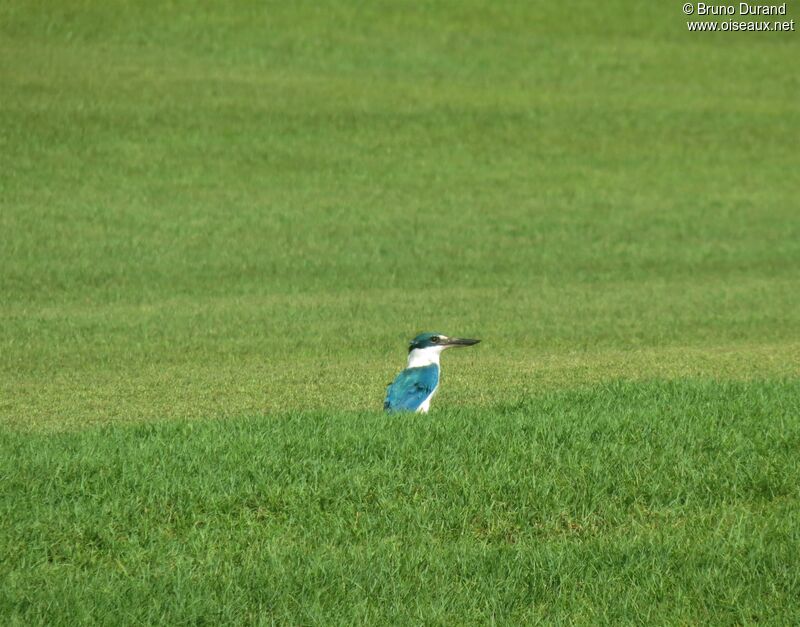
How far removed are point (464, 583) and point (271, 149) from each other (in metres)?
25.0

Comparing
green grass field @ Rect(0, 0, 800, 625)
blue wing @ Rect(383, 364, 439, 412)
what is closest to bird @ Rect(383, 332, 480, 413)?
blue wing @ Rect(383, 364, 439, 412)

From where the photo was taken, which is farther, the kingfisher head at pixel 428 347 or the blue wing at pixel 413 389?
the kingfisher head at pixel 428 347

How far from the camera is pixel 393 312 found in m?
21.0

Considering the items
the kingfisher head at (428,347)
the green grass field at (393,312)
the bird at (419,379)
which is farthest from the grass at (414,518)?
the kingfisher head at (428,347)

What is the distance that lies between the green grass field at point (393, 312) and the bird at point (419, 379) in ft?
0.92

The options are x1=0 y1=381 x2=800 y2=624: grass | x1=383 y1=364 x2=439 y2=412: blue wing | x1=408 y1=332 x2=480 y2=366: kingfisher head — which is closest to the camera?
x1=0 y1=381 x2=800 y2=624: grass

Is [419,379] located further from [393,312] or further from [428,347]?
[393,312]

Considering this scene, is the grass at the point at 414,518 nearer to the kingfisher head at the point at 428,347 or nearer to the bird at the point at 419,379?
the bird at the point at 419,379

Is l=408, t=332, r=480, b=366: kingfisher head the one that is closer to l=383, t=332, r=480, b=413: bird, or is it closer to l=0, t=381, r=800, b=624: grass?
l=383, t=332, r=480, b=413: bird

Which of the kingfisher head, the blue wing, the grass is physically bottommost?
the grass

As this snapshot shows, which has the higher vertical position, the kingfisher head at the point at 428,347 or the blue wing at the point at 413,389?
the kingfisher head at the point at 428,347

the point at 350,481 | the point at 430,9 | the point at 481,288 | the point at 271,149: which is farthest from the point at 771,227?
the point at 350,481

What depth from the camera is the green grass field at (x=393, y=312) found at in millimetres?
7758

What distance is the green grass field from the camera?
7.76 m
